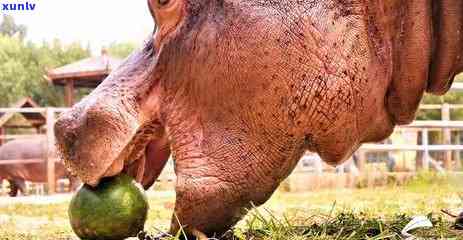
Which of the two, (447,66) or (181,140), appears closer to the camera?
(181,140)

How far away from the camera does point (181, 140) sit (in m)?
1.94

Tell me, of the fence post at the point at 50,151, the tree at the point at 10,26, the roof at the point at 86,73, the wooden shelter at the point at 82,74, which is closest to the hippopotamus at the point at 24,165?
the wooden shelter at the point at 82,74

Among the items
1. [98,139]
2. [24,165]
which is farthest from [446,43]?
[24,165]

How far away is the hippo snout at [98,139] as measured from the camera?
6.40 feet

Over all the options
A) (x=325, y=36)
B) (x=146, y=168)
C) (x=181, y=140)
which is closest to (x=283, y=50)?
(x=325, y=36)

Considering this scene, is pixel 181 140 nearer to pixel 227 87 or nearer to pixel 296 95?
pixel 227 87

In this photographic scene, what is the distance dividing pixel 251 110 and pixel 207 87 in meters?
0.14

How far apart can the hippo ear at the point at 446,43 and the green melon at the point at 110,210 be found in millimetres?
1013

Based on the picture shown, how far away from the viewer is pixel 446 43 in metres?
2.08

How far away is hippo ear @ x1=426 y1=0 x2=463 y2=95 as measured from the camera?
79.7 inches

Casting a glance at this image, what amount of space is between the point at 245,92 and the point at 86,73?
15.3 metres

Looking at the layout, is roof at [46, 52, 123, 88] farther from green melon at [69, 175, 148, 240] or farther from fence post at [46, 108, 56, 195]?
green melon at [69, 175, 148, 240]

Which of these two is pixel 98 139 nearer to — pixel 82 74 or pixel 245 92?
pixel 245 92

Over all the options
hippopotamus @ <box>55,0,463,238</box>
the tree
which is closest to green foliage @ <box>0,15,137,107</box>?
the tree
